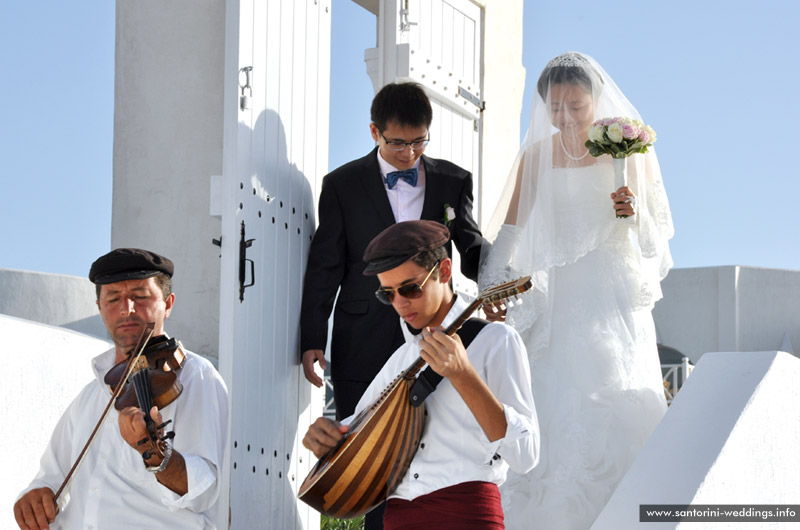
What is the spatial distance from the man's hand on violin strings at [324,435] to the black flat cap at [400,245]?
0.45 m

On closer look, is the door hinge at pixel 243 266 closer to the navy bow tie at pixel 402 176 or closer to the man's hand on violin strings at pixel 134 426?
the navy bow tie at pixel 402 176

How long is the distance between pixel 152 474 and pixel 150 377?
0.98ft

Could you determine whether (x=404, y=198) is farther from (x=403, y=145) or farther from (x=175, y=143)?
(x=175, y=143)

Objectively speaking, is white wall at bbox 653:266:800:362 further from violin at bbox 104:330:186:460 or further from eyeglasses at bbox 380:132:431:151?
violin at bbox 104:330:186:460

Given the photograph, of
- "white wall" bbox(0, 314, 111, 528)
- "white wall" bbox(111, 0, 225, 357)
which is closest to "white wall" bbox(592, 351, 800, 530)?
"white wall" bbox(0, 314, 111, 528)

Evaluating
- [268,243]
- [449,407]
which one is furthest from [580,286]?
[449,407]

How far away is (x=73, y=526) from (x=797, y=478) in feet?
8.66

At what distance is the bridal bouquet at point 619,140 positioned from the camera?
511 centimetres

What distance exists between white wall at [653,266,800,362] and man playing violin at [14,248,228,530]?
63.4ft

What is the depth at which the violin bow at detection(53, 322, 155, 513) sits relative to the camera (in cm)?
326

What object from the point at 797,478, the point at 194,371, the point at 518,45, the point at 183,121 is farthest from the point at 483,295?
the point at 518,45

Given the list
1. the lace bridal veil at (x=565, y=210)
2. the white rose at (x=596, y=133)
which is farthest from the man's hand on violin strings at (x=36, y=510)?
the white rose at (x=596, y=133)

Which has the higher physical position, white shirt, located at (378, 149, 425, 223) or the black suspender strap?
white shirt, located at (378, 149, 425, 223)

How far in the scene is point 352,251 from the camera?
5.05 metres
